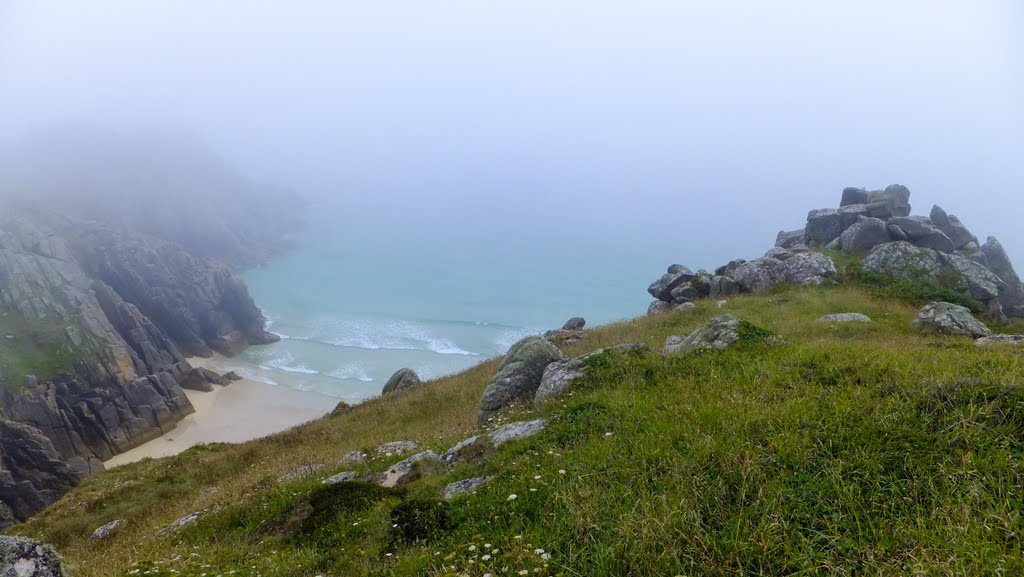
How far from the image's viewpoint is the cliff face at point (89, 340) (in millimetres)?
44594

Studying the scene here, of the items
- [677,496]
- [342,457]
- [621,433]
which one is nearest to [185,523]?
[342,457]

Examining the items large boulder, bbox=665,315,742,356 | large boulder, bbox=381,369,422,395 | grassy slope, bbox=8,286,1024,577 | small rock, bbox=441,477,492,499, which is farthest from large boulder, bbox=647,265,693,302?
small rock, bbox=441,477,492,499

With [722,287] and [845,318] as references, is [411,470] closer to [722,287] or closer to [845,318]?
[845,318]

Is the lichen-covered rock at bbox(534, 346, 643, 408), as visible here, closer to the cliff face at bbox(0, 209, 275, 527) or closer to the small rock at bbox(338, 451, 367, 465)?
the small rock at bbox(338, 451, 367, 465)

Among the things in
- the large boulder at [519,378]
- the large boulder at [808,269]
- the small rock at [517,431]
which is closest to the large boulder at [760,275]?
the large boulder at [808,269]

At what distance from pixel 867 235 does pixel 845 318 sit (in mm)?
16853

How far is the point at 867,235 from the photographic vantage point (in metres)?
35.5

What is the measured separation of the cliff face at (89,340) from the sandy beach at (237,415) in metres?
2.12

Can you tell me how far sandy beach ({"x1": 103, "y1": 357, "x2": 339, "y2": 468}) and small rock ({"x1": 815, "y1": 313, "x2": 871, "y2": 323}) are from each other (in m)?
46.4

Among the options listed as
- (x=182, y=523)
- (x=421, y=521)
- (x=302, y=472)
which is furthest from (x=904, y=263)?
(x=182, y=523)

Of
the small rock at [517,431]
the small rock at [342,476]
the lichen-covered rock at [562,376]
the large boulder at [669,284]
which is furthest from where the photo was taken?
the large boulder at [669,284]

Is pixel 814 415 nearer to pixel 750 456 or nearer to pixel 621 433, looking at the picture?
pixel 750 456

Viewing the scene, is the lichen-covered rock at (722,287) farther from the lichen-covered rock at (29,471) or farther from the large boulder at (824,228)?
the lichen-covered rock at (29,471)

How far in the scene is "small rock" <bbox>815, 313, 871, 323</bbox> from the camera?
72.5ft
